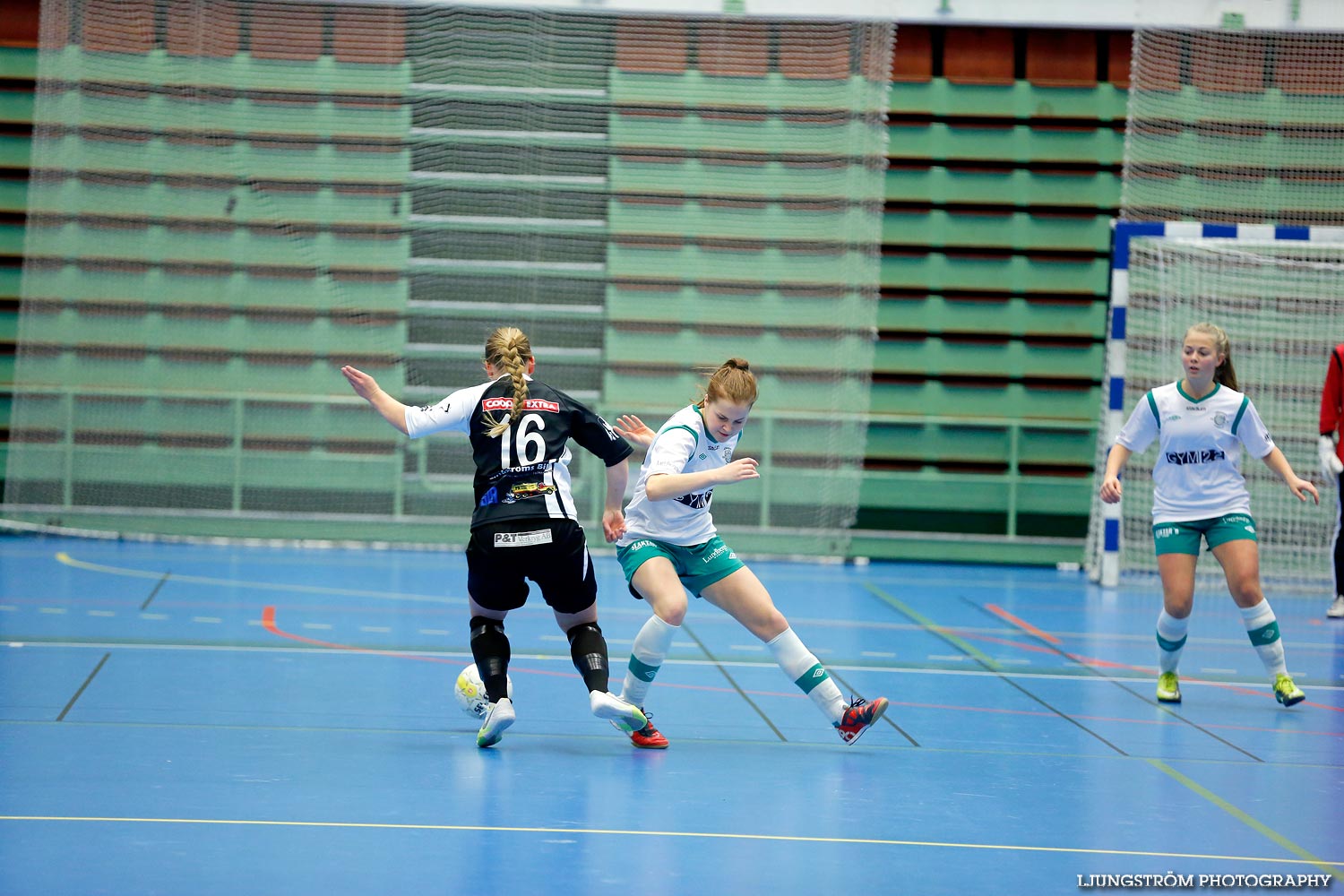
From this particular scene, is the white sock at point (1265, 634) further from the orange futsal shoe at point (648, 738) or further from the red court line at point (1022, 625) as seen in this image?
the orange futsal shoe at point (648, 738)

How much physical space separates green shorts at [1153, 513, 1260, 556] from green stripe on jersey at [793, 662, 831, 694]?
6.44ft

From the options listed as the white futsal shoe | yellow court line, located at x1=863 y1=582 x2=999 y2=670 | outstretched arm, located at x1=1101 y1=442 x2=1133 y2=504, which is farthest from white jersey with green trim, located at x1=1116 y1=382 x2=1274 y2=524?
the white futsal shoe

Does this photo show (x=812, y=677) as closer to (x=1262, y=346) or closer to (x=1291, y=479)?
(x=1291, y=479)

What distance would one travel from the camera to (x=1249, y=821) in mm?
4055

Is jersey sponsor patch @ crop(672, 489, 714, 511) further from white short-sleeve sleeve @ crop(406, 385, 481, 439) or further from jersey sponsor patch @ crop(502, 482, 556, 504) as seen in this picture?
white short-sleeve sleeve @ crop(406, 385, 481, 439)

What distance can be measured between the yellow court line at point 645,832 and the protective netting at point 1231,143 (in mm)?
8172

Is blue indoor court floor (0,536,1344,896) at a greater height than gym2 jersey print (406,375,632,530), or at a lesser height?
lesser

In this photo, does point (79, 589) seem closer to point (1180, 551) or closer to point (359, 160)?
point (359, 160)

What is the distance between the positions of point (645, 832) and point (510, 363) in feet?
5.98

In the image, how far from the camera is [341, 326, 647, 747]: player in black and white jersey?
4.61 metres

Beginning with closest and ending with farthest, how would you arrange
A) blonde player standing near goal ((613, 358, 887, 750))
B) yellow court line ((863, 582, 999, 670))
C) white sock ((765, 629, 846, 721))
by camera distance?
blonde player standing near goal ((613, 358, 887, 750)) → white sock ((765, 629, 846, 721)) → yellow court line ((863, 582, 999, 670))

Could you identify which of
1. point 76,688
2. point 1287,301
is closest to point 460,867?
A: point 76,688

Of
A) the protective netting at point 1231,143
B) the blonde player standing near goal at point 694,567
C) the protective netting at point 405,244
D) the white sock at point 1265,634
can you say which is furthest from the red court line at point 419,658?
the protective netting at point 1231,143

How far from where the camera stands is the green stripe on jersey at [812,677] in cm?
479
